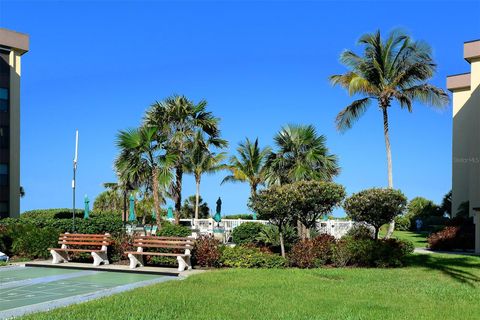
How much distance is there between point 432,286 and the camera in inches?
476

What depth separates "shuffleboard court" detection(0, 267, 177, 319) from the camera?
9.83m

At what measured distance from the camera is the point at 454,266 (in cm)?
1656

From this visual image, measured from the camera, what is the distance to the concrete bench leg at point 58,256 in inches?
653

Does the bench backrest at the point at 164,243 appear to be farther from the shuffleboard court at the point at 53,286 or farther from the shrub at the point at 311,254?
the shrub at the point at 311,254

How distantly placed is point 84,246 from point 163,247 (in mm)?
3265

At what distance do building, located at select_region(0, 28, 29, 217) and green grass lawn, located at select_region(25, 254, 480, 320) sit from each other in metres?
27.5

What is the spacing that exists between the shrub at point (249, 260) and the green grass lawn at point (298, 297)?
0.82 m

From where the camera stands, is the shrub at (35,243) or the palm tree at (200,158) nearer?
the shrub at (35,243)

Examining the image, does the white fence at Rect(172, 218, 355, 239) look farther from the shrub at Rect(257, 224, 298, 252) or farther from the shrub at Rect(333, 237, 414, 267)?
the shrub at Rect(333, 237, 414, 267)

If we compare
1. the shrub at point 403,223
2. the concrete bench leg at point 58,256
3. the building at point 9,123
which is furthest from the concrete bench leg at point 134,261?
the shrub at point 403,223

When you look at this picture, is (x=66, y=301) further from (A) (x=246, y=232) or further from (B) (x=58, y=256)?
(A) (x=246, y=232)

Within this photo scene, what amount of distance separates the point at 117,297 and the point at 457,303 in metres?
6.18

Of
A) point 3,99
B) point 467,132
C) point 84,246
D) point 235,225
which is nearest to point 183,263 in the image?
point 84,246

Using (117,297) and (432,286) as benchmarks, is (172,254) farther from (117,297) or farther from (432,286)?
(432,286)
